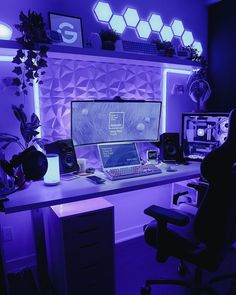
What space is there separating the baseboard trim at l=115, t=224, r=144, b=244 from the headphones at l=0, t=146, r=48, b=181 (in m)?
1.25

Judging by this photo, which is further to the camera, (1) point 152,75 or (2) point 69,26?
(1) point 152,75

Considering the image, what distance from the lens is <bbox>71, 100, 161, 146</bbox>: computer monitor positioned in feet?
6.34

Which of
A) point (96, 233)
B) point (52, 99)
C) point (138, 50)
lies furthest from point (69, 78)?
point (96, 233)

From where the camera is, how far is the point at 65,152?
1.86m

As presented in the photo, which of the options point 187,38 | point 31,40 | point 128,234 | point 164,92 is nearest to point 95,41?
point 31,40

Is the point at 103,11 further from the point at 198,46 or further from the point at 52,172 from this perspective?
the point at 52,172

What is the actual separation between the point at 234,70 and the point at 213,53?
0.36m

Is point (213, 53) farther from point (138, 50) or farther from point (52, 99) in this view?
point (52, 99)

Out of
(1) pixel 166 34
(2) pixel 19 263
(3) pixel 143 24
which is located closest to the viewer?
(2) pixel 19 263

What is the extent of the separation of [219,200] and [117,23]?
5.76 ft

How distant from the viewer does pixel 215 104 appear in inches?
109

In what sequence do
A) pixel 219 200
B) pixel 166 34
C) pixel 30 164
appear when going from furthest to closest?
pixel 166 34 → pixel 30 164 → pixel 219 200

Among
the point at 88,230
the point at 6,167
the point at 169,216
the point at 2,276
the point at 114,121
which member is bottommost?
the point at 2,276

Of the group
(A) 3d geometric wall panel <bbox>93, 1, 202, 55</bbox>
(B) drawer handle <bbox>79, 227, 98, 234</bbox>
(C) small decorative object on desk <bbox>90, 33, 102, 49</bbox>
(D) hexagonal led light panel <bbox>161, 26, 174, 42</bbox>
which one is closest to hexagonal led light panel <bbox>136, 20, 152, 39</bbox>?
(A) 3d geometric wall panel <bbox>93, 1, 202, 55</bbox>
